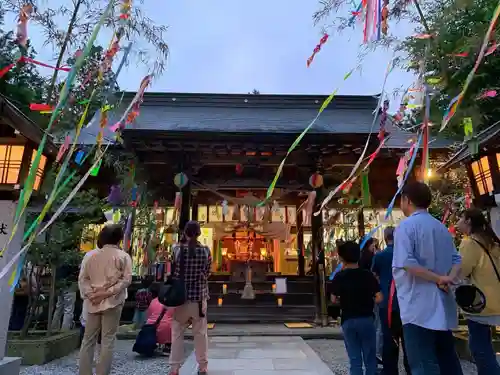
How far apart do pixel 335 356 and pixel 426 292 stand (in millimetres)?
3796

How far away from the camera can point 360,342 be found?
119 inches

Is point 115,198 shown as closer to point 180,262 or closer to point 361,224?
point 180,262

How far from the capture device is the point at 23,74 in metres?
10.1

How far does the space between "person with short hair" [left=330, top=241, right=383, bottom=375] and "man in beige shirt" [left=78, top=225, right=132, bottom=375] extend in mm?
2142

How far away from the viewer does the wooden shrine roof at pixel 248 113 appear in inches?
379

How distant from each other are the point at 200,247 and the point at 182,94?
9671 mm

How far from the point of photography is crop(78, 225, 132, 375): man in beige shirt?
345 cm

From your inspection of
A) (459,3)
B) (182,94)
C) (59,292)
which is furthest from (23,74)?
(459,3)

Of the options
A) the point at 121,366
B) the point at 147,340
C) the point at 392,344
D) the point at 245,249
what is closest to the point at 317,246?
the point at 147,340

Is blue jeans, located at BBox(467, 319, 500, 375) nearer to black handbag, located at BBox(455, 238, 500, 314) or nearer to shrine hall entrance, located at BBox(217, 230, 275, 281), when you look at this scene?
black handbag, located at BBox(455, 238, 500, 314)

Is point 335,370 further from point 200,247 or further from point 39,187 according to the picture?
point 39,187

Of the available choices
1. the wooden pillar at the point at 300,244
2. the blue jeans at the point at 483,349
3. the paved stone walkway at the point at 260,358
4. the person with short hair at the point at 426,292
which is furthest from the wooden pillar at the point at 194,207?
the person with short hair at the point at 426,292

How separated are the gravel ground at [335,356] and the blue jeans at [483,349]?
1.94m

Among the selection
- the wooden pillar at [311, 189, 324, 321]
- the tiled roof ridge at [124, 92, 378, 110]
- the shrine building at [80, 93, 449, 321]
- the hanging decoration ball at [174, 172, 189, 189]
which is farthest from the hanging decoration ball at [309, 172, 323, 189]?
the tiled roof ridge at [124, 92, 378, 110]
